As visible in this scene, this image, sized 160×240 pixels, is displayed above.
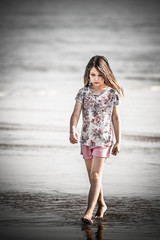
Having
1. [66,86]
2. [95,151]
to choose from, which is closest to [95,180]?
[95,151]

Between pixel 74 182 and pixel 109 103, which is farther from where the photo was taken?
pixel 74 182

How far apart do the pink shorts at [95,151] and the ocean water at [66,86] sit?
98 cm

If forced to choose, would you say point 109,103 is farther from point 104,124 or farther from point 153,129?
point 153,129

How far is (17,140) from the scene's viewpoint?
932 centimetres

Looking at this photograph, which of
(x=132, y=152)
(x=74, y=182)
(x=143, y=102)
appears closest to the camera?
(x=74, y=182)

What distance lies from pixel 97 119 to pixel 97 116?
0.09ft

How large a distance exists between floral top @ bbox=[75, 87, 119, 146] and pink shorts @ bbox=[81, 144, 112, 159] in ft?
0.12

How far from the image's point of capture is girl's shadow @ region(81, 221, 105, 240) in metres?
4.25

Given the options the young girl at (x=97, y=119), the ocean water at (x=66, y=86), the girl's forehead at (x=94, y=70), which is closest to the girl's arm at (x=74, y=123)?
the young girl at (x=97, y=119)

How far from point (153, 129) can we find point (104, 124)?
18.7 ft

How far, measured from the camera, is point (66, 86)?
1919cm

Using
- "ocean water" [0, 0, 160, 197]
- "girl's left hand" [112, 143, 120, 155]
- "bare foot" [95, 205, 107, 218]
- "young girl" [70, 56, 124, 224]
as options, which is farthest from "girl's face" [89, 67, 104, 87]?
"ocean water" [0, 0, 160, 197]

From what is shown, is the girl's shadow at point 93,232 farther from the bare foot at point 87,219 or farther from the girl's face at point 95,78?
the girl's face at point 95,78

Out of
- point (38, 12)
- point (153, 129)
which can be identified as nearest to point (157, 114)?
point (153, 129)
